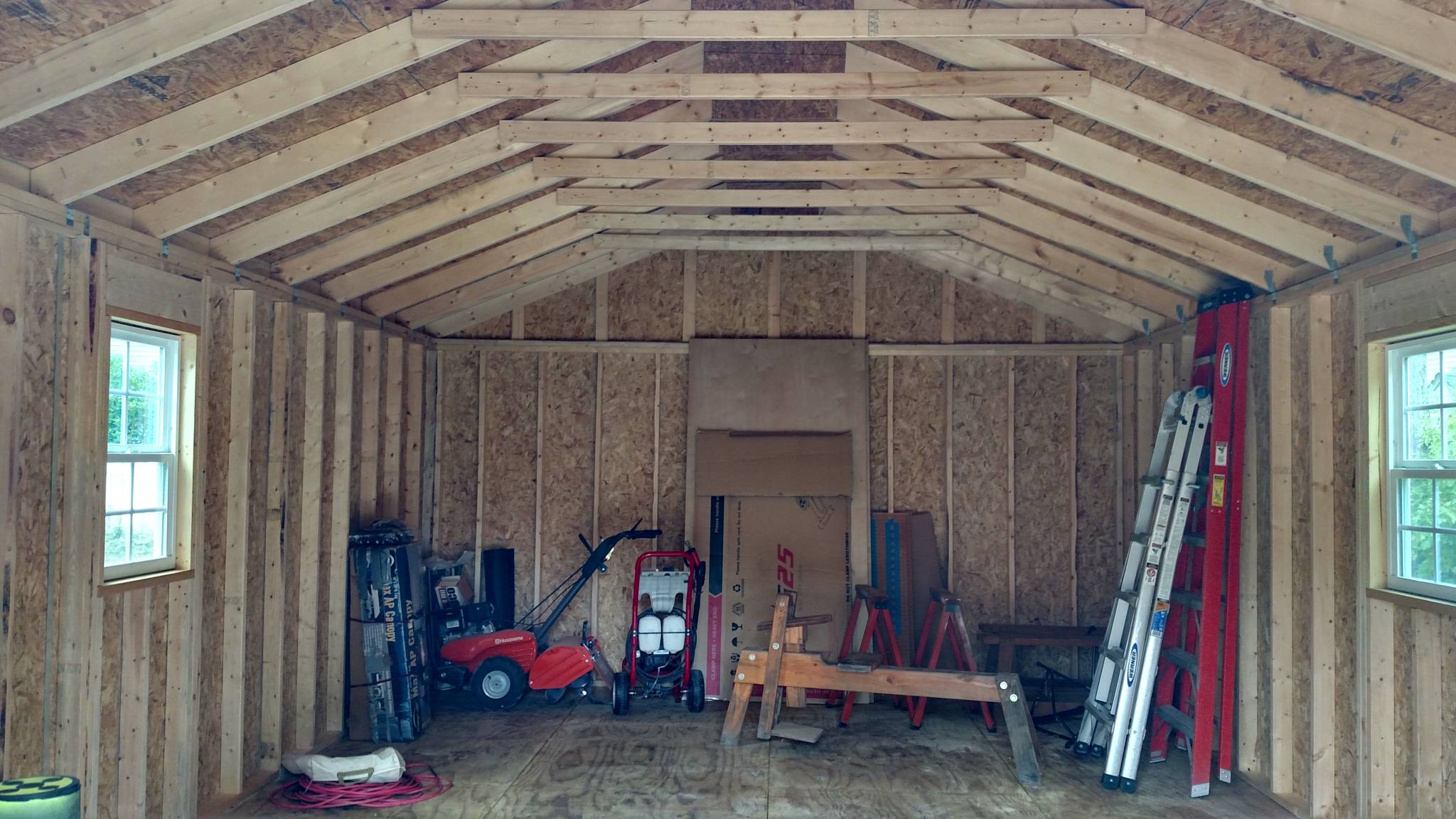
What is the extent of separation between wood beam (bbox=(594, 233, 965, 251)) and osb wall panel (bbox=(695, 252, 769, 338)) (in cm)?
84

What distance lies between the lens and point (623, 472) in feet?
27.9

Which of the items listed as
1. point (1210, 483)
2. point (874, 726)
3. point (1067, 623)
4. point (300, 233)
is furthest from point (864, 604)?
point (300, 233)

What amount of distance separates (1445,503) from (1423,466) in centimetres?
19

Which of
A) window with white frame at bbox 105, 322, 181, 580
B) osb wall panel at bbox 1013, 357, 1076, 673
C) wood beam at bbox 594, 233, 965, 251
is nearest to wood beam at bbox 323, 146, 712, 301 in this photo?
wood beam at bbox 594, 233, 965, 251

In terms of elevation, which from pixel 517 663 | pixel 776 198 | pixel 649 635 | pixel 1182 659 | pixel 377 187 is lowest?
pixel 517 663

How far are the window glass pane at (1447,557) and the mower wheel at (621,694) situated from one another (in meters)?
4.80

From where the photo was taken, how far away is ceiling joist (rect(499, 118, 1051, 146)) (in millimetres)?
5191

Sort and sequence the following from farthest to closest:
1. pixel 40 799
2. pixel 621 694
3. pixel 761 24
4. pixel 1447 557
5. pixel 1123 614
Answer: pixel 621 694
pixel 1123 614
pixel 1447 557
pixel 761 24
pixel 40 799

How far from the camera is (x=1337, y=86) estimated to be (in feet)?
13.3

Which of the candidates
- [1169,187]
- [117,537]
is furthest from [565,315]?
[1169,187]

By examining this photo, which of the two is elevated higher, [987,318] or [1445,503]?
[987,318]

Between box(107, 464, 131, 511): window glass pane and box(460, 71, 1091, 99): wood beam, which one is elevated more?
box(460, 71, 1091, 99): wood beam

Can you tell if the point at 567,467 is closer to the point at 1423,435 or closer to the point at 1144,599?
the point at 1144,599

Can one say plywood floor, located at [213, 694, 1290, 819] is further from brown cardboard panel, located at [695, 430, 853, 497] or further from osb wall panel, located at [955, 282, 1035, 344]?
osb wall panel, located at [955, 282, 1035, 344]
